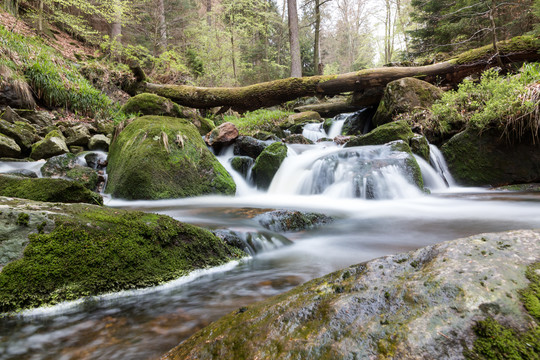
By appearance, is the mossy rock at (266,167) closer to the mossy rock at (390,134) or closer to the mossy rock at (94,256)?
the mossy rock at (390,134)

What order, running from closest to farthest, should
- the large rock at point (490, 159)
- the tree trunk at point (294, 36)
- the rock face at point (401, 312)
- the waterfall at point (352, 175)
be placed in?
the rock face at point (401, 312) < the waterfall at point (352, 175) < the large rock at point (490, 159) < the tree trunk at point (294, 36)

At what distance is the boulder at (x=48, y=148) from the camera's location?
714cm

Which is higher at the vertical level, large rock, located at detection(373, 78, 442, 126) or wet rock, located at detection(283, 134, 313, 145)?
large rock, located at detection(373, 78, 442, 126)

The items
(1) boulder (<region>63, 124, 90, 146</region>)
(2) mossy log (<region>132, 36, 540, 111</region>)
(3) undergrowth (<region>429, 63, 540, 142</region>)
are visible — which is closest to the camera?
(3) undergrowth (<region>429, 63, 540, 142</region>)

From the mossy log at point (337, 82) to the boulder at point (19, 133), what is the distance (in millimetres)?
4562

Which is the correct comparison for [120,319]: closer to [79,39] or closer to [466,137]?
[466,137]

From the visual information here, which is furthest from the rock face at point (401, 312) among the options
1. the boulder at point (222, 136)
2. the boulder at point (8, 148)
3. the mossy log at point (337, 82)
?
the mossy log at point (337, 82)

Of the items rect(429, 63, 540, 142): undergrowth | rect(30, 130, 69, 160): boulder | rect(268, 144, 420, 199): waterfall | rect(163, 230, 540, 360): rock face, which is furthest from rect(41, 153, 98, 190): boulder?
rect(429, 63, 540, 142): undergrowth

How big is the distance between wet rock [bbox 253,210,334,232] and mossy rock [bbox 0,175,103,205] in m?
2.10

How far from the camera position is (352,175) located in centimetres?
627

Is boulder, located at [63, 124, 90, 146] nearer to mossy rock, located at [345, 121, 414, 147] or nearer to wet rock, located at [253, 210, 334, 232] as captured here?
wet rock, located at [253, 210, 334, 232]

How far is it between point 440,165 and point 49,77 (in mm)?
12213

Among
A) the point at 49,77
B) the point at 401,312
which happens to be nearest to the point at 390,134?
the point at 401,312

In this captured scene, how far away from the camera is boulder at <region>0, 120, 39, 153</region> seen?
720cm
